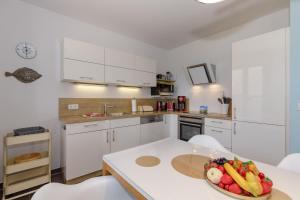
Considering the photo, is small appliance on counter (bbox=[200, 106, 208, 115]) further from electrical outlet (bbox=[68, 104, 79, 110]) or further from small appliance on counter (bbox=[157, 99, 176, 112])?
electrical outlet (bbox=[68, 104, 79, 110])

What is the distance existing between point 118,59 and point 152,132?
→ 1603 millimetres

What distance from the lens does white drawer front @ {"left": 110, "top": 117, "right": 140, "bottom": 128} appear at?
8.00 ft

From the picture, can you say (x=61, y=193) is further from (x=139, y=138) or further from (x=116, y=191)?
(x=139, y=138)

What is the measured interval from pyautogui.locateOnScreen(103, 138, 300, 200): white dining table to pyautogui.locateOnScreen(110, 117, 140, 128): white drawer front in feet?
4.44

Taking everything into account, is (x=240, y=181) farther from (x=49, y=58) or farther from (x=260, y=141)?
(x=49, y=58)

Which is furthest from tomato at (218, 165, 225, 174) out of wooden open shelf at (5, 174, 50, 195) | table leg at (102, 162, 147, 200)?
wooden open shelf at (5, 174, 50, 195)

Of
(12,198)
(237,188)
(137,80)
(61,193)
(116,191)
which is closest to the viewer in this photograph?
(237,188)

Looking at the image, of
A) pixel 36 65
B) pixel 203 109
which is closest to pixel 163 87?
pixel 203 109

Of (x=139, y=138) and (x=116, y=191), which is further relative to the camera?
(x=139, y=138)

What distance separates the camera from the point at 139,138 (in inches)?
110

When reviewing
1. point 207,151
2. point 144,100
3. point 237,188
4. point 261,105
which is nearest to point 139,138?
point 144,100

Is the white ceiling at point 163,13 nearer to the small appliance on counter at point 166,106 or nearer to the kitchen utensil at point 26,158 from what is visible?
the small appliance on counter at point 166,106

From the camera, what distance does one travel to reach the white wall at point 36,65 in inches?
78.0

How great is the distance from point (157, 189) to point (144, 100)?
9.48 ft
